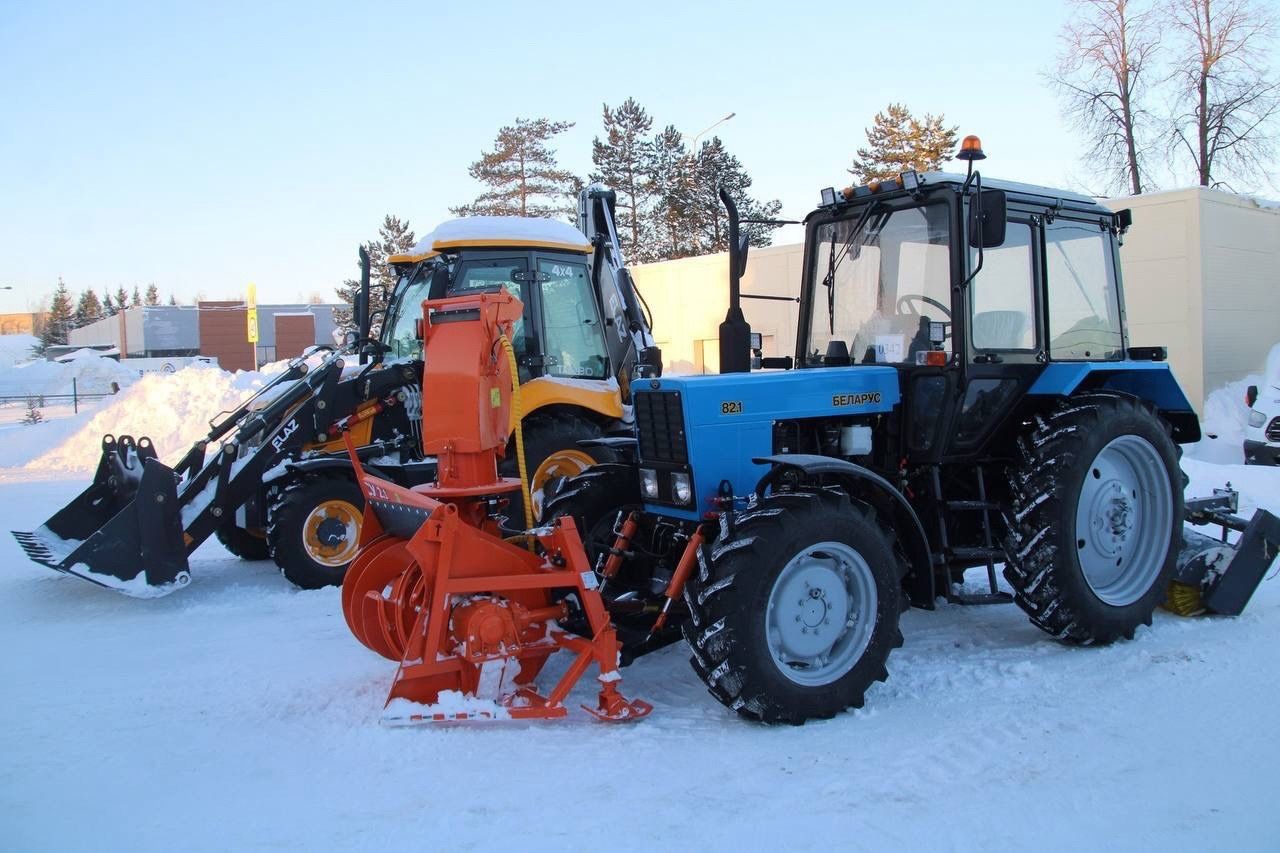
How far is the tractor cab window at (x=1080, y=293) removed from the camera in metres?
5.71

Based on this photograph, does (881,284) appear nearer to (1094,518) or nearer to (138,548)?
(1094,518)

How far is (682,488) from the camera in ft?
15.8

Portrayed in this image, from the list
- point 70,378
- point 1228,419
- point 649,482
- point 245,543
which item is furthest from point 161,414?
point 70,378

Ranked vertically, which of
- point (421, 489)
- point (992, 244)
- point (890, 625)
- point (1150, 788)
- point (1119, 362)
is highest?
point (992, 244)

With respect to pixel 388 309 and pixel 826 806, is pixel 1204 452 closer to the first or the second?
pixel 388 309

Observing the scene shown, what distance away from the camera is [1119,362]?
590 cm

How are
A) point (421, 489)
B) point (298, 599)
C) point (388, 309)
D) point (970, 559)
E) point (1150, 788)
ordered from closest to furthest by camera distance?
point (1150, 788) → point (421, 489) → point (970, 559) → point (298, 599) → point (388, 309)

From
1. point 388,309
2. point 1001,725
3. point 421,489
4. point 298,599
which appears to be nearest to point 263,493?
point 298,599

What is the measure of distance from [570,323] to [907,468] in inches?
159

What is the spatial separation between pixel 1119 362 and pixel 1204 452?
33.0ft

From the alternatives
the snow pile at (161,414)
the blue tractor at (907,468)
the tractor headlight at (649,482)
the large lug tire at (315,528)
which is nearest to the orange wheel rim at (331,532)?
the large lug tire at (315,528)

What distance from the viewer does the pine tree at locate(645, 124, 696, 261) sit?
3291 centimetres

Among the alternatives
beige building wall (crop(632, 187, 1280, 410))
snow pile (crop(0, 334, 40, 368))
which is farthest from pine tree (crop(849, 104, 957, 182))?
snow pile (crop(0, 334, 40, 368))

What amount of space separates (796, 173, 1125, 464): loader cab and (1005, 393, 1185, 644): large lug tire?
0.35 meters
